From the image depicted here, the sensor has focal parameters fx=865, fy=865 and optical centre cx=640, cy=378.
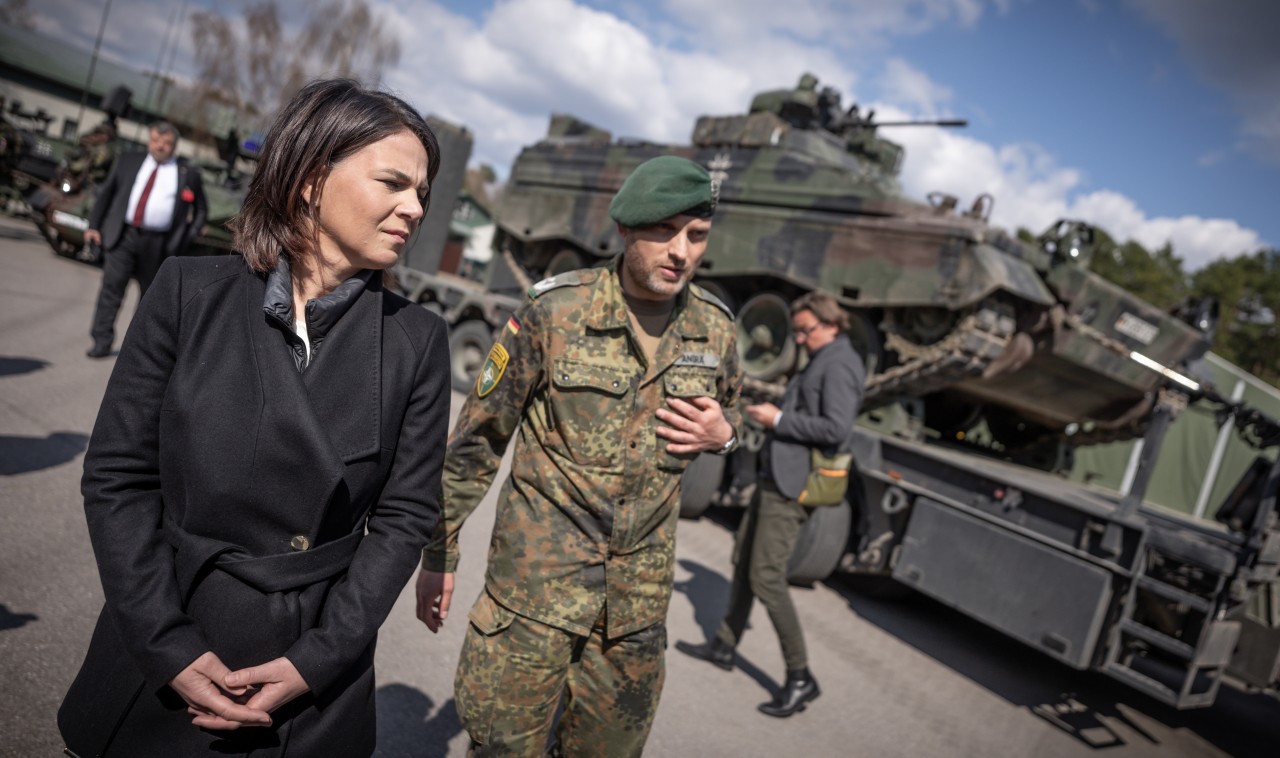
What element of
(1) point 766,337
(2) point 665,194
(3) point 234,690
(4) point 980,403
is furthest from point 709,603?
(4) point 980,403

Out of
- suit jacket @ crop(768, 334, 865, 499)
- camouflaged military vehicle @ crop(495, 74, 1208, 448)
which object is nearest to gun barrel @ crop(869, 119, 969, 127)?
camouflaged military vehicle @ crop(495, 74, 1208, 448)

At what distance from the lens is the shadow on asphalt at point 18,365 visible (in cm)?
607

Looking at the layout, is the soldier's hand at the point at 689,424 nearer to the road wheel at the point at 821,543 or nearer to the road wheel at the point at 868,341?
the road wheel at the point at 821,543

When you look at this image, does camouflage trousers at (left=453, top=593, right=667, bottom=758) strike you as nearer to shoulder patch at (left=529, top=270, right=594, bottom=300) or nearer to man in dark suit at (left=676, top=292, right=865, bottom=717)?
shoulder patch at (left=529, top=270, right=594, bottom=300)

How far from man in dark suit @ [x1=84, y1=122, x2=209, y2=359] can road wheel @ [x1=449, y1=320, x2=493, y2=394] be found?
3365 millimetres

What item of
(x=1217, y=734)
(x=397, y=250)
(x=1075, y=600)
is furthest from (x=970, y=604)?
(x=397, y=250)

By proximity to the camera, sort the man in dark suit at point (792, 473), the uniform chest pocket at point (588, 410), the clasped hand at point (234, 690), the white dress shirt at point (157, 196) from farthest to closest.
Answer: the white dress shirt at point (157, 196), the man in dark suit at point (792, 473), the uniform chest pocket at point (588, 410), the clasped hand at point (234, 690)

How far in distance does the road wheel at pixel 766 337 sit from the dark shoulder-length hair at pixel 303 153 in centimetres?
695

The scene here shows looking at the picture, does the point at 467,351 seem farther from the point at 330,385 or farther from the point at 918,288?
the point at 330,385

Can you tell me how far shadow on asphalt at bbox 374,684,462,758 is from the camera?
2994 millimetres

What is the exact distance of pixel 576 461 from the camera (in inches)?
89.3

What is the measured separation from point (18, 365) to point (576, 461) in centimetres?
590

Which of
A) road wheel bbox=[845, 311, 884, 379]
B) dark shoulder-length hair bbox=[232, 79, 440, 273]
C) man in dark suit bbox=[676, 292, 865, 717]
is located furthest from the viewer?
road wheel bbox=[845, 311, 884, 379]

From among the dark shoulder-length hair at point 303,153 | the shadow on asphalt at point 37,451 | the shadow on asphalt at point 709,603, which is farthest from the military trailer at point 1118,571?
the shadow on asphalt at point 37,451
